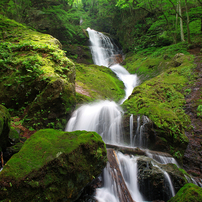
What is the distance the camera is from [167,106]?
7.18m

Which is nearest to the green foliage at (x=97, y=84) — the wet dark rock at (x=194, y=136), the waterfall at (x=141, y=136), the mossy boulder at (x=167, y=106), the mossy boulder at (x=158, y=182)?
the mossy boulder at (x=167, y=106)

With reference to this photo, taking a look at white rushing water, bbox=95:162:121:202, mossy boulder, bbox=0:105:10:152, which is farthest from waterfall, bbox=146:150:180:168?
mossy boulder, bbox=0:105:10:152

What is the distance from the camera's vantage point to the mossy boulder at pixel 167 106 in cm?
566

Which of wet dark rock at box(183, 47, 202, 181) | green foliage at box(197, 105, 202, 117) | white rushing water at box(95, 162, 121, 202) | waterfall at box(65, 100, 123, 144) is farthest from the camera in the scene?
waterfall at box(65, 100, 123, 144)

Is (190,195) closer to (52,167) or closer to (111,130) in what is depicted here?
(52,167)

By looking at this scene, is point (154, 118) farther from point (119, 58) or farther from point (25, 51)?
point (119, 58)

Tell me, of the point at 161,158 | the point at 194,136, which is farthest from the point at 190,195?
the point at 194,136

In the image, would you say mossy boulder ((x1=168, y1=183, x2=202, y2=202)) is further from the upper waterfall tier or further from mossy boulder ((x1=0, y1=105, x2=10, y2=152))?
the upper waterfall tier

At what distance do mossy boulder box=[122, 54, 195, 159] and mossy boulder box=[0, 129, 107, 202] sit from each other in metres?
3.30

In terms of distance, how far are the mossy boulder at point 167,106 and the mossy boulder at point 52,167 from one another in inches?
130

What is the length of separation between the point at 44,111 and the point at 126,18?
21.9m

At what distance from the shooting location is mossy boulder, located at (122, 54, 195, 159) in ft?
18.6

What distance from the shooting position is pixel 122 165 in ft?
14.8

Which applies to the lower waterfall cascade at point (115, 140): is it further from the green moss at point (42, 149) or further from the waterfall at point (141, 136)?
the green moss at point (42, 149)
